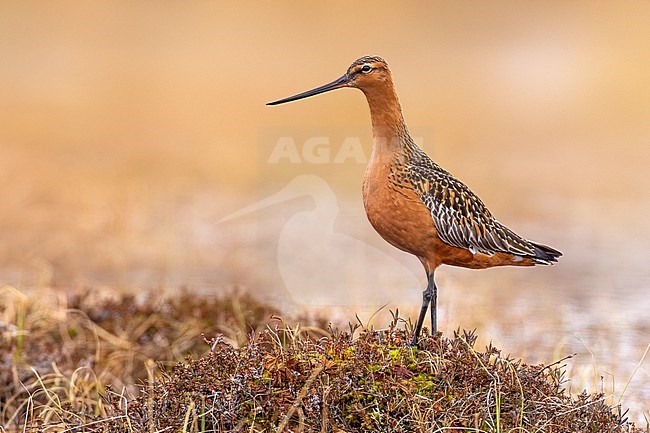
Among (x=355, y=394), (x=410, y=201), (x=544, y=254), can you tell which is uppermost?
(x=410, y=201)

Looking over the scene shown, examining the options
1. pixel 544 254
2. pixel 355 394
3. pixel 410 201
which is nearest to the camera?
pixel 355 394

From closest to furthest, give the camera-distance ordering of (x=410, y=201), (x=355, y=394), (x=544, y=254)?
(x=355, y=394)
(x=410, y=201)
(x=544, y=254)

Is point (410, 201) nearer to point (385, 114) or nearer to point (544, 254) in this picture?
point (385, 114)

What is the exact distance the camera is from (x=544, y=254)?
4570 millimetres

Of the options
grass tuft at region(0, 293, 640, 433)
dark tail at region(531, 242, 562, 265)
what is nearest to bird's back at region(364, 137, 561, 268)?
dark tail at region(531, 242, 562, 265)

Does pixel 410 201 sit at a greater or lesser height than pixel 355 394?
greater

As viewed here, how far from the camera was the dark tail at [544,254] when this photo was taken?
453cm

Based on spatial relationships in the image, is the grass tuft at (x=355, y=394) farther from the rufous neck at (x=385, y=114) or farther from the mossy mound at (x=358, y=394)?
the rufous neck at (x=385, y=114)

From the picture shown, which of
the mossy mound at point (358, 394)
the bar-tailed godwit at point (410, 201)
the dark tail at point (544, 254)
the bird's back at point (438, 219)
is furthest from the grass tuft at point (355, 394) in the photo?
the dark tail at point (544, 254)

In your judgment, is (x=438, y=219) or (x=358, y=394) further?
(x=438, y=219)

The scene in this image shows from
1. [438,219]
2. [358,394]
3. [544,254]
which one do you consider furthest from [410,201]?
[358,394]

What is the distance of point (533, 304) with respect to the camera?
28.7 ft

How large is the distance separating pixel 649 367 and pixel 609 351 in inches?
13.9

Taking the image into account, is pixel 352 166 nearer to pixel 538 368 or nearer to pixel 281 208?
pixel 281 208
